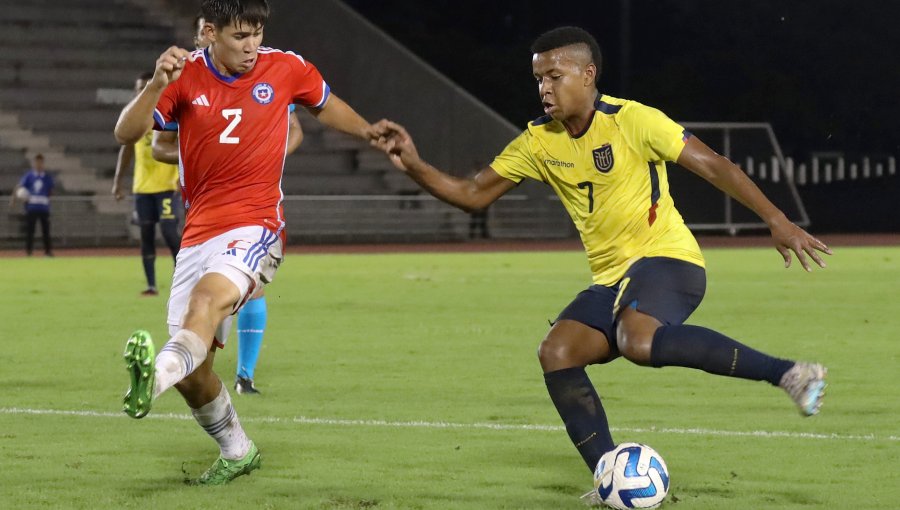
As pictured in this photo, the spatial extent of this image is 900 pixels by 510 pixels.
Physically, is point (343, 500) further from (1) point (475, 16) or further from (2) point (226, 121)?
(1) point (475, 16)

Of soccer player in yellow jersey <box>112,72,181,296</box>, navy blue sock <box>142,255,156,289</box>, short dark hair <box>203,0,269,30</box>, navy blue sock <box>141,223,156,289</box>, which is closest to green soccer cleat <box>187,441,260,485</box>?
short dark hair <box>203,0,269,30</box>

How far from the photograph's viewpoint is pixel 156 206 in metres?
16.2

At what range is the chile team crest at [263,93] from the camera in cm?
638

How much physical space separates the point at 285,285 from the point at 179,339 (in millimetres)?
13878

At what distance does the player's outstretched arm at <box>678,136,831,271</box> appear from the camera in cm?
571

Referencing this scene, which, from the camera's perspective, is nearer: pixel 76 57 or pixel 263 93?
pixel 263 93

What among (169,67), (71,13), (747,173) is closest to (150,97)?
(169,67)

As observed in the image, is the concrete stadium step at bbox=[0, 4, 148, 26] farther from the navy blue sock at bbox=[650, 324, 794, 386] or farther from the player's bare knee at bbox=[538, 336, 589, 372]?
the navy blue sock at bbox=[650, 324, 794, 386]

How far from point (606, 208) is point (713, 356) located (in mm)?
895

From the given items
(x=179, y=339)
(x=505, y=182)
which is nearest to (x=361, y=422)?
(x=505, y=182)

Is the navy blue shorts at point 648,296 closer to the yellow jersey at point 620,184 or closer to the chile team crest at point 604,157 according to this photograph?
the yellow jersey at point 620,184

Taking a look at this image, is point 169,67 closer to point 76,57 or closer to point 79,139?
point 79,139

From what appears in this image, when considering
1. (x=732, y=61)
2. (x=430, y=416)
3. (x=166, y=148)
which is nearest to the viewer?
(x=430, y=416)

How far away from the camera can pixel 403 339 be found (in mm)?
12516
